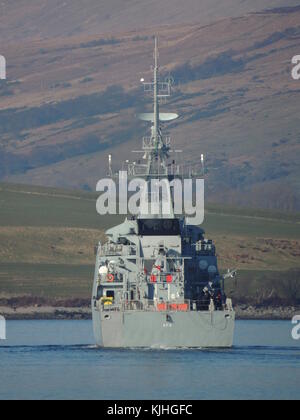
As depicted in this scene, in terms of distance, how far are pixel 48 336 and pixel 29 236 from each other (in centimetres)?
5894

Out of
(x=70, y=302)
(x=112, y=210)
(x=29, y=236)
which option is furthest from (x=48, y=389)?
(x=112, y=210)

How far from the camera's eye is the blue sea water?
63.3m

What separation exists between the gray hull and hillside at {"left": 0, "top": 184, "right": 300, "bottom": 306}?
43358 millimetres

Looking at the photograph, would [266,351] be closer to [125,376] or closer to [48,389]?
[125,376]

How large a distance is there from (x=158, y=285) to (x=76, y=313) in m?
43.7

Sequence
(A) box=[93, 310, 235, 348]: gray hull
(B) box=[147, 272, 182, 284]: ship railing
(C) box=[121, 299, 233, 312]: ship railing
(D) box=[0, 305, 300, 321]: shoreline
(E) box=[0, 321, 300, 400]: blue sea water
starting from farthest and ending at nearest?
1. (D) box=[0, 305, 300, 321]: shoreline
2. (B) box=[147, 272, 182, 284]: ship railing
3. (C) box=[121, 299, 233, 312]: ship railing
4. (A) box=[93, 310, 235, 348]: gray hull
5. (E) box=[0, 321, 300, 400]: blue sea water

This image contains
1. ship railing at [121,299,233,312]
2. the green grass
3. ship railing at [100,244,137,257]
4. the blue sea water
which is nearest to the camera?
the blue sea water

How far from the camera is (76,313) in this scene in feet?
407

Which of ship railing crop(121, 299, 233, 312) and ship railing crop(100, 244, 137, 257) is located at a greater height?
ship railing crop(100, 244, 137, 257)

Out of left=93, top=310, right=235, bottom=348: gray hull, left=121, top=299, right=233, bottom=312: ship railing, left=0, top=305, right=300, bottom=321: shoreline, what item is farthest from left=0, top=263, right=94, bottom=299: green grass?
left=93, top=310, right=235, bottom=348: gray hull

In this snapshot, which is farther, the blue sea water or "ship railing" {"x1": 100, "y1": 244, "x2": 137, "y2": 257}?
"ship railing" {"x1": 100, "y1": 244, "x2": 137, "y2": 257}

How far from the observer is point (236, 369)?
2820 inches

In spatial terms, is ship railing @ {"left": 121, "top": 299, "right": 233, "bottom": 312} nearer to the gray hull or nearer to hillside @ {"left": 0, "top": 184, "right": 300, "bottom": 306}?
the gray hull

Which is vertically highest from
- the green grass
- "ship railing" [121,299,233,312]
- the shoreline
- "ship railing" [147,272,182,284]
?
the green grass
